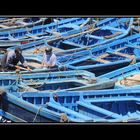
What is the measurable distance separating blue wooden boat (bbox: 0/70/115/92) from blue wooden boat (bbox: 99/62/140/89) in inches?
2.2

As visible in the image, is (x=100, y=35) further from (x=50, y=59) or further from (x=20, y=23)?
(x=20, y=23)

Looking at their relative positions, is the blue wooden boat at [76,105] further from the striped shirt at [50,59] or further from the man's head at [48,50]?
the man's head at [48,50]

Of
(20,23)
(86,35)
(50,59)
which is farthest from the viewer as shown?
(86,35)

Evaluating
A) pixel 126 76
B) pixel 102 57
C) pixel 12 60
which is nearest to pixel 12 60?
pixel 12 60

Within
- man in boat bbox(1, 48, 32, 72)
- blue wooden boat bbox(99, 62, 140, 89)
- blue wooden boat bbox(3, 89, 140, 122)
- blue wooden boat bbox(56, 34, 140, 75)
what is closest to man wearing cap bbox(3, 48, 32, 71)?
man in boat bbox(1, 48, 32, 72)

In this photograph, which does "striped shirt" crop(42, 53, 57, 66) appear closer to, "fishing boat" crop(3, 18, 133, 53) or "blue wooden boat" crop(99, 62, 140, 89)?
"fishing boat" crop(3, 18, 133, 53)

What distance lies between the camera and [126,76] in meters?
4.54

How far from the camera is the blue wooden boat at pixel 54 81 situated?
14.6 feet

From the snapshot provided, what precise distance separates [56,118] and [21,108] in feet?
1.04

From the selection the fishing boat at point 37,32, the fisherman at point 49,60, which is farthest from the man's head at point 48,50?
the fishing boat at point 37,32

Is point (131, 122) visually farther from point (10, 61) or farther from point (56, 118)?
point (10, 61)

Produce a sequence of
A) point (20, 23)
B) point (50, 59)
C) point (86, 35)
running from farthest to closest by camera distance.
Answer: point (86, 35)
point (20, 23)
point (50, 59)

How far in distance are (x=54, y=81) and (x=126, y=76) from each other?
63 cm
